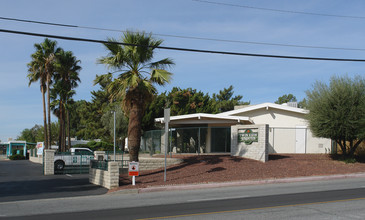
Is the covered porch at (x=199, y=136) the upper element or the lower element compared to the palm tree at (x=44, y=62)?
lower

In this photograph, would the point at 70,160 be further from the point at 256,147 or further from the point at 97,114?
the point at 97,114

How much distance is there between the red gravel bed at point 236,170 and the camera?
16938 mm

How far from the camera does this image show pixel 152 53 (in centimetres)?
1856

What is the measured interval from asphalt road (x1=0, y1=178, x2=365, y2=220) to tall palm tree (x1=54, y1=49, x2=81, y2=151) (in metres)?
26.4

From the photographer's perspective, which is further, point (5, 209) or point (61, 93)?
point (61, 93)

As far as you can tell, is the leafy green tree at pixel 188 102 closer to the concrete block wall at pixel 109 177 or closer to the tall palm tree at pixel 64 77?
the tall palm tree at pixel 64 77

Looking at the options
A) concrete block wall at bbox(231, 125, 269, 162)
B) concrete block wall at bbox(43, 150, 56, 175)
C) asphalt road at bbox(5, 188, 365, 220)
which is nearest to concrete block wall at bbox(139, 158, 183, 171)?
concrete block wall at bbox(231, 125, 269, 162)

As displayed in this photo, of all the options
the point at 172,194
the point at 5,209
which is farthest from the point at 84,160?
the point at 5,209

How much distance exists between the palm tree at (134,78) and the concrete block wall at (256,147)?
7.03 meters

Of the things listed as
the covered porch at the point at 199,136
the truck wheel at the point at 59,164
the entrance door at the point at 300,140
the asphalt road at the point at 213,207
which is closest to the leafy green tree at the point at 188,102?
the covered porch at the point at 199,136

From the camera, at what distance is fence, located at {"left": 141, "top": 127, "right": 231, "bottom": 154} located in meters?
27.8

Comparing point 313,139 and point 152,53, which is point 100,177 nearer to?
point 152,53

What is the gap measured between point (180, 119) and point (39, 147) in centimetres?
1868

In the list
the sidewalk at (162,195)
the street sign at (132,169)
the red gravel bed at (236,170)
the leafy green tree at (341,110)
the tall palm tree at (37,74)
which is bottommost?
the sidewalk at (162,195)
